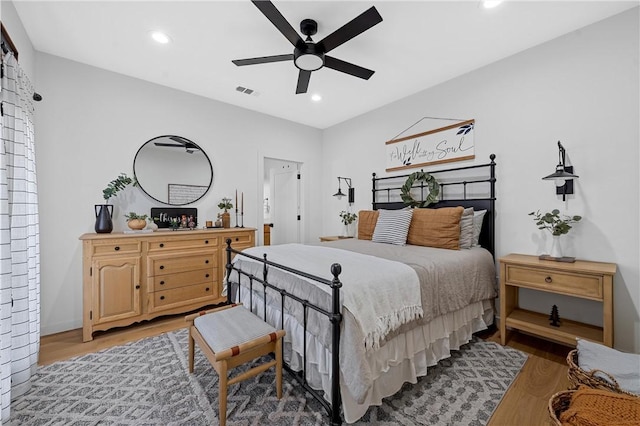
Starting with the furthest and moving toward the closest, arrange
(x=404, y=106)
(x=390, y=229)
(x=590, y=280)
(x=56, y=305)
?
(x=404, y=106) < (x=390, y=229) < (x=56, y=305) < (x=590, y=280)

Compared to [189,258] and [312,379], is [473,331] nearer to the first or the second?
[312,379]

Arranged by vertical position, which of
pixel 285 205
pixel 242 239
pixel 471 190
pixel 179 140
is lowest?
pixel 242 239

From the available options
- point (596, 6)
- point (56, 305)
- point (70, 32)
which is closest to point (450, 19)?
point (596, 6)

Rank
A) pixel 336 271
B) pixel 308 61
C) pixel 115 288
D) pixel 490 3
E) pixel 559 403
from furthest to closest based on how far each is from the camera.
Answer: pixel 115 288
pixel 308 61
pixel 490 3
pixel 336 271
pixel 559 403

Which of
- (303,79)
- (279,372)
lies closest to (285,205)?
(303,79)

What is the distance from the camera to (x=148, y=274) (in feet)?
10.0

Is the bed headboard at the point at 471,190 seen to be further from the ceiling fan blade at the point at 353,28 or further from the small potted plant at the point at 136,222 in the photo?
the small potted plant at the point at 136,222

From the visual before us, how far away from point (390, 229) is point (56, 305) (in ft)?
12.4

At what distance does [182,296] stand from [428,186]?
342 centimetres

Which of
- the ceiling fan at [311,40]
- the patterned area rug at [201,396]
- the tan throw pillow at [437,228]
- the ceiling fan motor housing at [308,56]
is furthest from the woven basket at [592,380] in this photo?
the ceiling fan motor housing at [308,56]

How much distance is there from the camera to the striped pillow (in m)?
3.09

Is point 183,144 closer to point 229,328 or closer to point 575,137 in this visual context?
point 229,328

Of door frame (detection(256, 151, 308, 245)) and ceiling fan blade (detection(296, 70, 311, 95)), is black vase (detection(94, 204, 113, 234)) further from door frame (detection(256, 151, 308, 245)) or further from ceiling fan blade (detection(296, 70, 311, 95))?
ceiling fan blade (detection(296, 70, 311, 95))

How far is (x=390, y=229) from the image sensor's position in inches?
126
